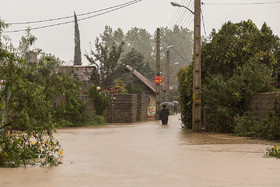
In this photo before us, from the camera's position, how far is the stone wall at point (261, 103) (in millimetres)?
17103

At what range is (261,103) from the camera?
18.0 metres

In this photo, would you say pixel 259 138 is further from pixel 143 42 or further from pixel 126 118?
pixel 143 42

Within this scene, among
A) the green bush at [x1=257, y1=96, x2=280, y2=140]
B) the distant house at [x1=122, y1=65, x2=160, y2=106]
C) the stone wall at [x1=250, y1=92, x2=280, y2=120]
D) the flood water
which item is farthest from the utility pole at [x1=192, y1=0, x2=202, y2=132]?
the distant house at [x1=122, y1=65, x2=160, y2=106]

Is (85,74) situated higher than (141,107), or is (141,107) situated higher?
(85,74)

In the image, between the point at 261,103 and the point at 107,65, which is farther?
the point at 107,65

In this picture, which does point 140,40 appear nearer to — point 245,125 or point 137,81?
point 137,81

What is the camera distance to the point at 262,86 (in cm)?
1906

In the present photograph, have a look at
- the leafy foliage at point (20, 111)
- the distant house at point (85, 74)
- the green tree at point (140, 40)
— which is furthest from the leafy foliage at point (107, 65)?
the green tree at point (140, 40)

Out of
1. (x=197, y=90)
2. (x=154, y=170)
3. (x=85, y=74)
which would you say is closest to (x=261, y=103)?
(x=197, y=90)

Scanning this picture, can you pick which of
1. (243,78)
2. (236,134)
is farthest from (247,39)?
(236,134)

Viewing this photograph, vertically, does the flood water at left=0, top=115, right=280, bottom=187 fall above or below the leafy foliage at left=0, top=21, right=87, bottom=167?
below

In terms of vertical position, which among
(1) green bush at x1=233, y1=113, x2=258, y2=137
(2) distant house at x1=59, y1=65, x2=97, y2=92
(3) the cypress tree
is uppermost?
(3) the cypress tree

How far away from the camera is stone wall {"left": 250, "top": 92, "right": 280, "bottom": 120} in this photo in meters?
17.1

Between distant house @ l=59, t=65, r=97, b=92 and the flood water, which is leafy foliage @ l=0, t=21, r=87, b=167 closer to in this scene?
the flood water
